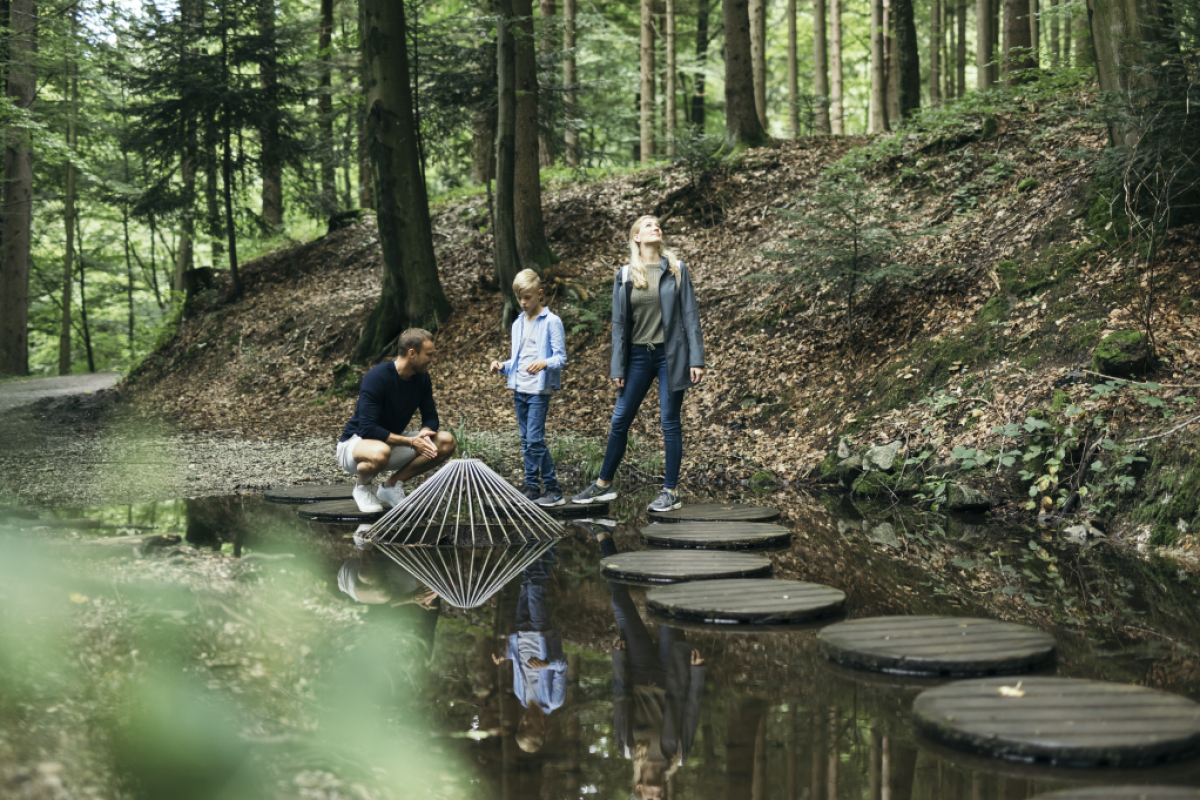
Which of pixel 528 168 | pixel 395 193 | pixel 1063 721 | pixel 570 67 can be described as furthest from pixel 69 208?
pixel 1063 721

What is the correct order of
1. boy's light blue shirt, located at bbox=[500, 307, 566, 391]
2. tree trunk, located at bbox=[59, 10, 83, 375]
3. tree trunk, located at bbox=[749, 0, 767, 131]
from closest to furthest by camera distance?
1. boy's light blue shirt, located at bbox=[500, 307, 566, 391]
2. tree trunk, located at bbox=[749, 0, 767, 131]
3. tree trunk, located at bbox=[59, 10, 83, 375]

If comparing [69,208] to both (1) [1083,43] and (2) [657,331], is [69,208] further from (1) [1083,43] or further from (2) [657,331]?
(1) [1083,43]

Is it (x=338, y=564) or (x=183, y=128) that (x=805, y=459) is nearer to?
(x=338, y=564)

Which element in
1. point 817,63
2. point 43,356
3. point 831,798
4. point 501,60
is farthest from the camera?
point 43,356

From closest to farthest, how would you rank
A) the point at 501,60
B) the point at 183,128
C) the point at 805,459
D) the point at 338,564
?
1. the point at 338,564
2. the point at 805,459
3. the point at 501,60
4. the point at 183,128

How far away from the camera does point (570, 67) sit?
2008cm

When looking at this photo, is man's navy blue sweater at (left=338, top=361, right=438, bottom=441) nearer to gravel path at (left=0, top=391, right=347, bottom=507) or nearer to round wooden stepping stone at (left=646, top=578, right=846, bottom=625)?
gravel path at (left=0, top=391, right=347, bottom=507)

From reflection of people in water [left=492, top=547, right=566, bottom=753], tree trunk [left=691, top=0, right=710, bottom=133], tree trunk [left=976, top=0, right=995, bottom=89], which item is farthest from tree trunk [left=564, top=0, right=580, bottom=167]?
reflection of people in water [left=492, top=547, right=566, bottom=753]

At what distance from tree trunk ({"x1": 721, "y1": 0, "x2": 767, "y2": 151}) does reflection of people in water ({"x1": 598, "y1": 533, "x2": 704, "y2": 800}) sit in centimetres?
1308

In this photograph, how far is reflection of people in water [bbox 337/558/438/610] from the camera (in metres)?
4.80

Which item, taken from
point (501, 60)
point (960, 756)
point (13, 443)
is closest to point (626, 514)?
point (960, 756)

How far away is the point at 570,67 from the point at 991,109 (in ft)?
32.5

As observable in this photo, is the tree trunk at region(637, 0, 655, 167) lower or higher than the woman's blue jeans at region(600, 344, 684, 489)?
higher

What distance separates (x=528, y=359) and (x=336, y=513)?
1.99 m
